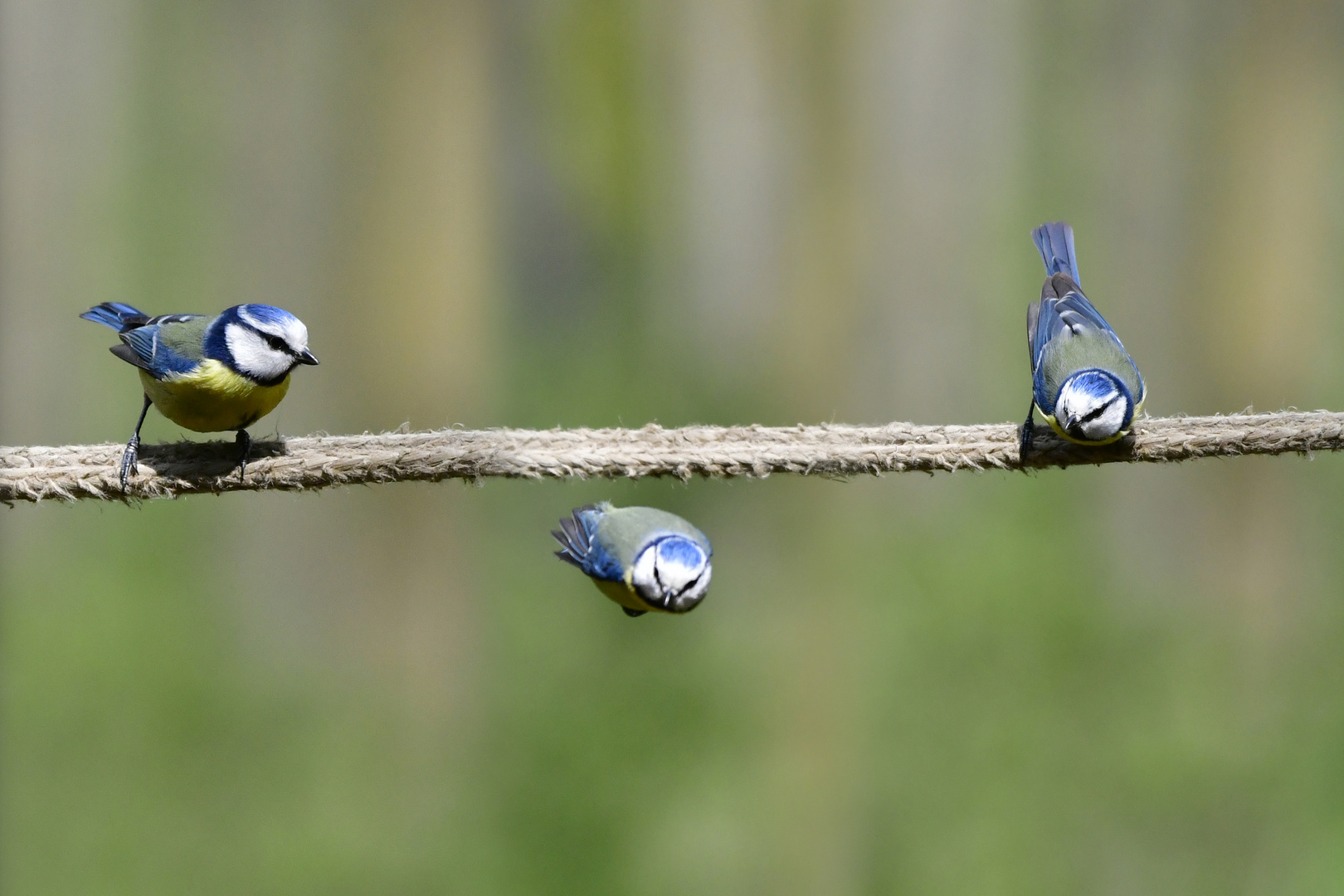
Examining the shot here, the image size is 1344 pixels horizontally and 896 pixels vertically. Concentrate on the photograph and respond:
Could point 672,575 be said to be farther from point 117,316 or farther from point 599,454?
point 117,316

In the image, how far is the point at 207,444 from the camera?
1339 millimetres

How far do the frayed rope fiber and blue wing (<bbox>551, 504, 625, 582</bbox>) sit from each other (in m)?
0.17

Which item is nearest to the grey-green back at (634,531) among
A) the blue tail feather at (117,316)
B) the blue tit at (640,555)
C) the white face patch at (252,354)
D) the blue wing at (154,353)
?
the blue tit at (640,555)

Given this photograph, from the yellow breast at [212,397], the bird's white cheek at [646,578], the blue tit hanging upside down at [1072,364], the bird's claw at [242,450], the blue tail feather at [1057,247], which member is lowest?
the bird's white cheek at [646,578]

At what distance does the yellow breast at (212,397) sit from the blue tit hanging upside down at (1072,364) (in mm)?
1118

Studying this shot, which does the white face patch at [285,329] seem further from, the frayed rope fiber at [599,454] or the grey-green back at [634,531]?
the grey-green back at [634,531]

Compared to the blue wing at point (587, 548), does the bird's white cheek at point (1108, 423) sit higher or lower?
higher

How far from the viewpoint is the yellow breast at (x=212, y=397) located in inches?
56.4

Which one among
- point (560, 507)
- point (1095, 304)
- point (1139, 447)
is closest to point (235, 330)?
point (560, 507)

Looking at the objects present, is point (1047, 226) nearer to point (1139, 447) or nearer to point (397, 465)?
point (1139, 447)

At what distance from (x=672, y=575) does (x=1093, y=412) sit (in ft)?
2.24

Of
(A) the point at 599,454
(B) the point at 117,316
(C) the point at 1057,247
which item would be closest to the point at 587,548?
(A) the point at 599,454

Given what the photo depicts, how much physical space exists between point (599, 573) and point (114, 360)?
154cm

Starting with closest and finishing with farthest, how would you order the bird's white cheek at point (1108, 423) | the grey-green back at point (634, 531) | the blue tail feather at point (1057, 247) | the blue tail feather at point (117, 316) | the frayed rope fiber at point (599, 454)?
the frayed rope fiber at point (599, 454)
the grey-green back at point (634, 531)
the bird's white cheek at point (1108, 423)
the blue tail feather at point (117, 316)
the blue tail feather at point (1057, 247)
